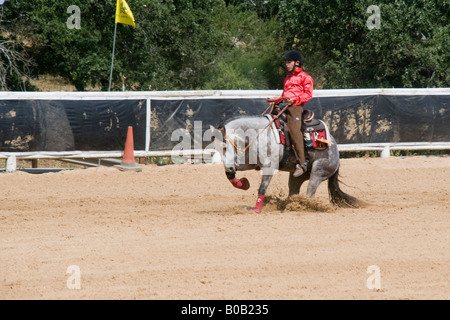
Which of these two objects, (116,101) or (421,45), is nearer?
(116,101)

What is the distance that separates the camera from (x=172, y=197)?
12.7 meters

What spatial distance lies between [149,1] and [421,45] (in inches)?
399

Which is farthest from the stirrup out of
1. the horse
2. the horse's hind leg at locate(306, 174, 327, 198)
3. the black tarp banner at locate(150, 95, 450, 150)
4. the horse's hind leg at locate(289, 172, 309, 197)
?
the black tarp banner at locate(150, 95, 450, 150)

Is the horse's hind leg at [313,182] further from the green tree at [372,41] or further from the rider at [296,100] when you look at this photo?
the green tree at [372,41]

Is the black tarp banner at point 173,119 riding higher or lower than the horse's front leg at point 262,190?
higher

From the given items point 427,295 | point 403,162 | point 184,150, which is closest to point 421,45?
point 403,162

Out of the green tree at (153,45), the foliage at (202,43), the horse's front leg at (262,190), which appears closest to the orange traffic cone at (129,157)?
the horse's front leg at (262,190)

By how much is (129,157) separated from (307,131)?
549 cm

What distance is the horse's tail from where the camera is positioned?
11.3 meters

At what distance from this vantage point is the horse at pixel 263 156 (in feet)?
32.8

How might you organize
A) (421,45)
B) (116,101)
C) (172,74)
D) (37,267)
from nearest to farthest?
(37,267)
(116,101)
(421,45)
(172,74)

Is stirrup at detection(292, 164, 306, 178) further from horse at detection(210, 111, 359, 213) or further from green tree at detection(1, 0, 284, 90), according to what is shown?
green tree at detection(1, 0, 284, 90)

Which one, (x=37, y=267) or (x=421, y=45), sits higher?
(x=421, y=45)

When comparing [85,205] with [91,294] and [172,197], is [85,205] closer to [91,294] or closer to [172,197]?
[172,197]
